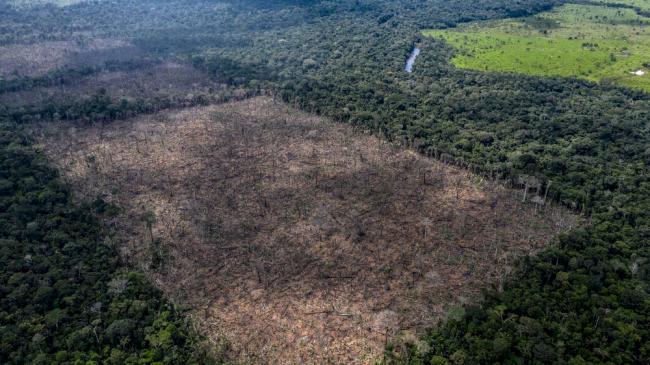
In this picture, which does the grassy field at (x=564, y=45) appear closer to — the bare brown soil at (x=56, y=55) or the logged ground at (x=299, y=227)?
the logged ground at (x=299, y=227)

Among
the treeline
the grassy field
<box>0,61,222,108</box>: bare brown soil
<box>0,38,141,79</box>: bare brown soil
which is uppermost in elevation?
<box>0,38,141,79</box>: bare brown soil

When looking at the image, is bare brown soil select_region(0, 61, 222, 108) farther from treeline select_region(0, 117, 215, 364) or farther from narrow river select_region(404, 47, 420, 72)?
narrow river select_region(404, 47, 420, 72)

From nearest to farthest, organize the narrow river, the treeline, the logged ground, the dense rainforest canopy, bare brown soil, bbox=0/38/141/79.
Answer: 1. the treeline
2. the dense rainforest canopy
3. the logged ground
4. bare brown soil, bbox=0/38/141/79
5. the narrow river

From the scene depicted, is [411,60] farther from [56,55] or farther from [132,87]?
[56,55]

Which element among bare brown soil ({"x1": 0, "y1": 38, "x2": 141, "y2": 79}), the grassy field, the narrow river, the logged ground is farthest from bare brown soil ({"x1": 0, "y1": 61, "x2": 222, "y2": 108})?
the grassy field

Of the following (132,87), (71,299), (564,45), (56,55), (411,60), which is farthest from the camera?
(411,60)

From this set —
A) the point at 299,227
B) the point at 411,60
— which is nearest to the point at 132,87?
the point at 299,227
